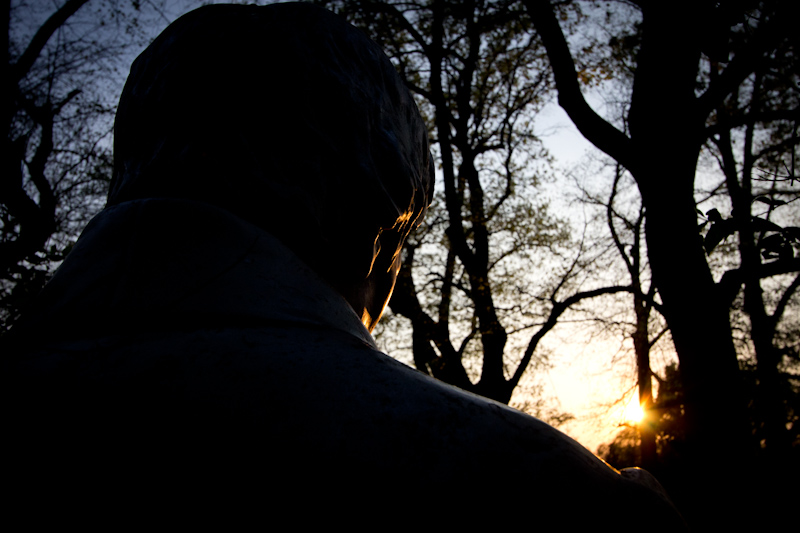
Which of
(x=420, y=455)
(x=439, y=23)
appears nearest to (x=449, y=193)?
(x=439, y=23)

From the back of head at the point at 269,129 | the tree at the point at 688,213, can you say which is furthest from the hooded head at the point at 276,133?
the tree at the point at 688,213

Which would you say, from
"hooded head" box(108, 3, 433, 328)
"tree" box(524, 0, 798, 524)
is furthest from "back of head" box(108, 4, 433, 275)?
"tree" box(524, 0, 798, 524)

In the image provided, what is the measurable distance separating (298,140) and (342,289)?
35cm

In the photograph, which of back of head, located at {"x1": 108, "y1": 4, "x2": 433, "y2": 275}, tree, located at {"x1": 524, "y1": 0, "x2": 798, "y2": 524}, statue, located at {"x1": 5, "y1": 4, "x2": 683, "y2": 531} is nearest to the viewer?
statue, located at {"x1": 5, "y1": 4, "x2": 683, "y2": 531}

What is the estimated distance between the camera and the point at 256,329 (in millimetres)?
863

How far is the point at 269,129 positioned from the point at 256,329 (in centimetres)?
48

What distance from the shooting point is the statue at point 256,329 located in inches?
27.2

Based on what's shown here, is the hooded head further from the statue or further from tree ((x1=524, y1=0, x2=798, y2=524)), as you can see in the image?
tree ((x1=524, y1=0, x2=798, y2=524))

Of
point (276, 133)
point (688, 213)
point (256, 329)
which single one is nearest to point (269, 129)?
point (276, 133)

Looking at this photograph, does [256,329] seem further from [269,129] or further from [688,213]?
[688,213]

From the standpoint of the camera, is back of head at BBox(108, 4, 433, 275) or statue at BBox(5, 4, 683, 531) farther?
back of head at BBox(108, 4, 433, 275)

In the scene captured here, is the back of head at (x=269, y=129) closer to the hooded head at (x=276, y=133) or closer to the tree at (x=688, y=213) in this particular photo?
the hooded head at (x=276, y=133)

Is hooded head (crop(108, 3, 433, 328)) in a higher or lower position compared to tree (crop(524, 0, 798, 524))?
lower

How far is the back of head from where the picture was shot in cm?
110
